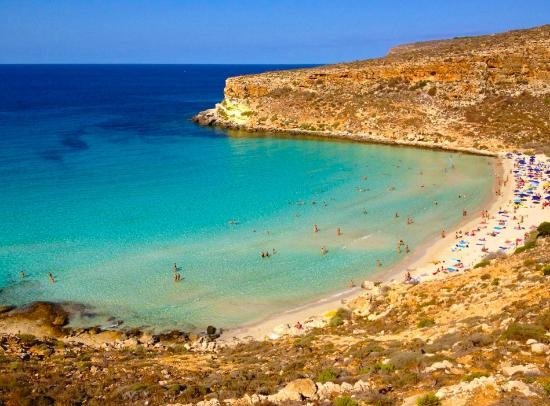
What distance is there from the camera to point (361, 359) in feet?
53.0

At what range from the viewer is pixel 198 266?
32.4 m

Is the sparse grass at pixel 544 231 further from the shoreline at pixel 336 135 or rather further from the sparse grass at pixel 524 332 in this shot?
the shoreline at pixel 336 135

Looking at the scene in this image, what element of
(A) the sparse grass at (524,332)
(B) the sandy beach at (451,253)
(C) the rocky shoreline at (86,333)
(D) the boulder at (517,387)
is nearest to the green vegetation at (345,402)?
(D) the boulder at (517,387)

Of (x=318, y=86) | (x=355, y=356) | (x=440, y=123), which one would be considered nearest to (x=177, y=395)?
(x=355, y=356)

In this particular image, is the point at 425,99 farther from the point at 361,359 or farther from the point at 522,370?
the point at 522,370

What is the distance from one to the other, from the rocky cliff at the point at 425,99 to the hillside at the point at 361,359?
48806 mm

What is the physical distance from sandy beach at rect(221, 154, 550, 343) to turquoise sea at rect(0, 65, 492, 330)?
1.11 meters

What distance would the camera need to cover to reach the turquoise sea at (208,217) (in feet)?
96.0

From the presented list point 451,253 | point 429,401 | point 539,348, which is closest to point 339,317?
point 539,348

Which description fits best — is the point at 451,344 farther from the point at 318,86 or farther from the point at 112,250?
the point at 318,86

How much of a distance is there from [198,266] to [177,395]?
58.7 feet

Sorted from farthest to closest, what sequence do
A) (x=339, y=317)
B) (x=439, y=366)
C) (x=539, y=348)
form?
(x=339, y=317)
(x=439, y=366)
(x=539, y=348)

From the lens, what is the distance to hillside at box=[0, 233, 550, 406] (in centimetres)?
1289

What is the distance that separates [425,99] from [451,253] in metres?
50.4
